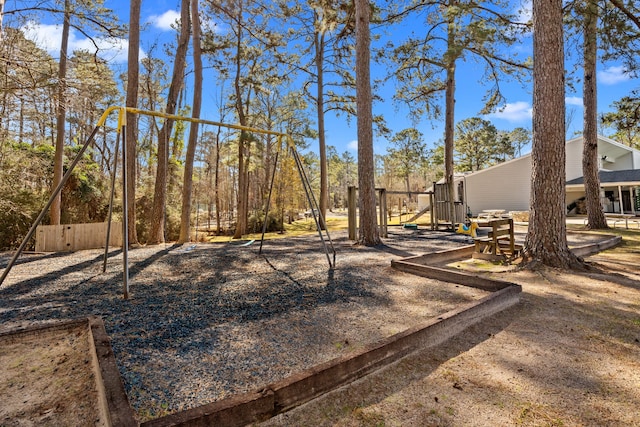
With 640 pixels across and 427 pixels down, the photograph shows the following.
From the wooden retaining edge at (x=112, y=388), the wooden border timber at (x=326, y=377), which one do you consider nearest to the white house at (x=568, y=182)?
the wooden border timber at (x=326, y=377)

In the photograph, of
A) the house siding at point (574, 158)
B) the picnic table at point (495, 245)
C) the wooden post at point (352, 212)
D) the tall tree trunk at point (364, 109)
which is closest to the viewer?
the picnic table at point (495, 245)

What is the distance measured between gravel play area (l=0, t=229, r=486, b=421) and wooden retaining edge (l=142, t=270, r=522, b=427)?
310 millimetres

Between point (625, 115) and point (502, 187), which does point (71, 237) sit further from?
point (502, 187)

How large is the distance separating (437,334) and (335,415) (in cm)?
124

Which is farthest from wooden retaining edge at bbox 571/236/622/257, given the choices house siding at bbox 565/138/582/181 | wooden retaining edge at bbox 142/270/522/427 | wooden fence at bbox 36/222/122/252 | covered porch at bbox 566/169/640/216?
house siding at bbox 565/138/582/181

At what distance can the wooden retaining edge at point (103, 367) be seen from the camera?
1.35m

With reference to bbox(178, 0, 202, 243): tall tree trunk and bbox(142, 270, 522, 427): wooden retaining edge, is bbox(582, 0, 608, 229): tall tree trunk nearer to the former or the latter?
bbox(142, 270, 522, 427): wooden retaining edge

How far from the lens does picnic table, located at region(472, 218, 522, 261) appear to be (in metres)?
5.83

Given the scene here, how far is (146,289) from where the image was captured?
4.13 meters

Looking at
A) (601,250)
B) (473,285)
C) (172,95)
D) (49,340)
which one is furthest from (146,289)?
(601,250)

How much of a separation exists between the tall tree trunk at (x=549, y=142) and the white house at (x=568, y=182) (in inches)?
620

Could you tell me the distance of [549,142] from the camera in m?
4.79

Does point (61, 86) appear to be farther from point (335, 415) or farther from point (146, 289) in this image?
point (335, 415)

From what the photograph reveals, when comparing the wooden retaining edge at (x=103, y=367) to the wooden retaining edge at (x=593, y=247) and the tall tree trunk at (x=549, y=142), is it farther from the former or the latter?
the wooden retaining edge at (x=593, y=247)
